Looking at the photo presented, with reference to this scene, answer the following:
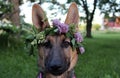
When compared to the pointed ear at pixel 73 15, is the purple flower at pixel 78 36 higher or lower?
lower

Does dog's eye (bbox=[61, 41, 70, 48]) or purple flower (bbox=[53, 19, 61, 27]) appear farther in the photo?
purple flower (bbox=[53, 19, 61, 27])

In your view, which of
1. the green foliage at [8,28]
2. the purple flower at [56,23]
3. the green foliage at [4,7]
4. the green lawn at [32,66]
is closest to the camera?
the purple flower at [56,23]

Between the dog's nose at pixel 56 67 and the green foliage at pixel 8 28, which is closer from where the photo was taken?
the dog's nose at pixel 56 67

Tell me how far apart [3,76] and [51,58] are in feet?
10.2

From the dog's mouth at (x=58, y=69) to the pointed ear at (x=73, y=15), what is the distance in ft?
1.89

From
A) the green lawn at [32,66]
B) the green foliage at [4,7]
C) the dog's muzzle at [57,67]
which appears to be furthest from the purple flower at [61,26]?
the green foliage at [4,7]

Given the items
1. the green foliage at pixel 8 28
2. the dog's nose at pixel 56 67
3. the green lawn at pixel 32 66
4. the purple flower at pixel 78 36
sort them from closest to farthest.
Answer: the dog's nose at pixel 56 67 < the purple flower at pixel 78 36 < the green lawn at pixel 32 66 < the green foliage at pixel 8 28

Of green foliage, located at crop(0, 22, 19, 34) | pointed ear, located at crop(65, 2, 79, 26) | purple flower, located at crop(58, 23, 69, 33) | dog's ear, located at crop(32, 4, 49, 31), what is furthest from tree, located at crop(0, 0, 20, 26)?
purple flower, located at crop(58, 23, 69, 33)

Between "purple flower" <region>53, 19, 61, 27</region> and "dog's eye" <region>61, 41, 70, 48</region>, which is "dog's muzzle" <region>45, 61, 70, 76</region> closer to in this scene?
"dog's eye" <region>61, 41, 70, 48</region>

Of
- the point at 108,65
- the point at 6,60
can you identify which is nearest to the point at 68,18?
the point at 108,65

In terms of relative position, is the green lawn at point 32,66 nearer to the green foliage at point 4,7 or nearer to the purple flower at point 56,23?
the green foliage at point 4,7

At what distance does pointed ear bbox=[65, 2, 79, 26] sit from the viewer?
4.36m

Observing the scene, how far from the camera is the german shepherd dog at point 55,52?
399 cm

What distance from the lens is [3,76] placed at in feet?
22.7
